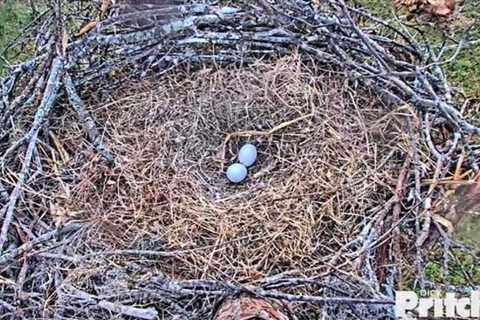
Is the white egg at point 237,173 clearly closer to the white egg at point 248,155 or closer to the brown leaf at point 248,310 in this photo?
the white egg at point 248,155

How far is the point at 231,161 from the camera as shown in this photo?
2.22m

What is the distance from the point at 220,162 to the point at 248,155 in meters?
0.09

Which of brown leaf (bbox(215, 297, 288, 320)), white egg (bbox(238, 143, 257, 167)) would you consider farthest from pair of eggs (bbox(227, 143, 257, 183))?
brown leaf (bbox(215, 297, 288, 320))

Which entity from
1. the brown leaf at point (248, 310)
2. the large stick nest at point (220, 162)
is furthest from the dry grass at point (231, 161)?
the brown leaf at point (248, 310)

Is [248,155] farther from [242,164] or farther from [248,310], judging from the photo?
[248,310]

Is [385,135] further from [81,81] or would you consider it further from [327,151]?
[81,81]

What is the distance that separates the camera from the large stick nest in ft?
6.16

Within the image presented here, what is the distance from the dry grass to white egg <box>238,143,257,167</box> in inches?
1.2

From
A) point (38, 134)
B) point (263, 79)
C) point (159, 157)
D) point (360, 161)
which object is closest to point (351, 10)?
point (263, 79)

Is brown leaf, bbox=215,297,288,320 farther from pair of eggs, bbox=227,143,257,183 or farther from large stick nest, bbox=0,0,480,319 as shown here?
pair of eggs, bbox=227,143,257,183

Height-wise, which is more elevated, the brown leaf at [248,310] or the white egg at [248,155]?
the white egg at [248,155]

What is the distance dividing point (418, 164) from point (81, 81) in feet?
3.10

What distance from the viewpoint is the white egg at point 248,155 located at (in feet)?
7.09

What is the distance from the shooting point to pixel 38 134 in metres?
2.16
